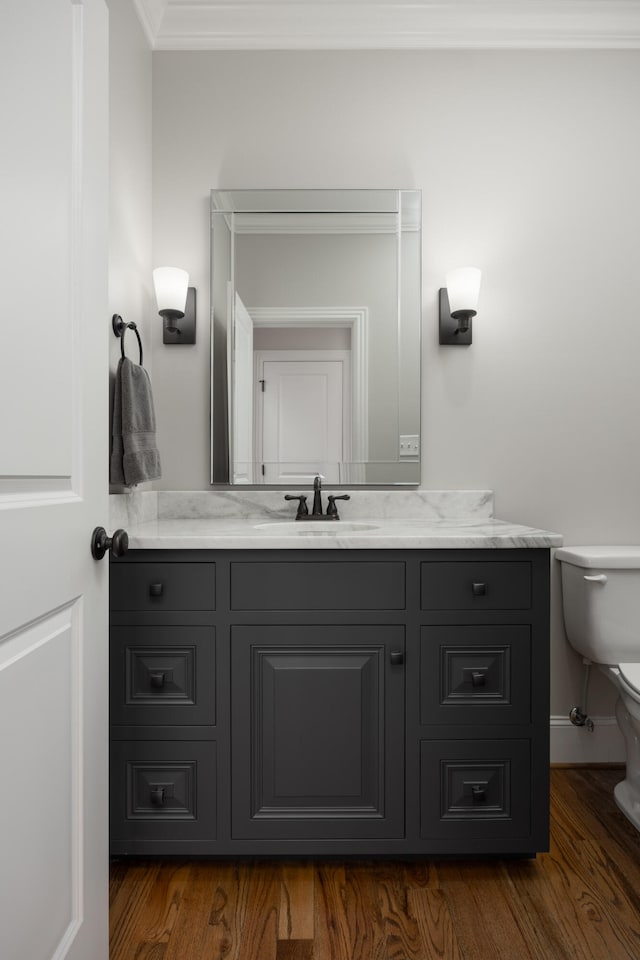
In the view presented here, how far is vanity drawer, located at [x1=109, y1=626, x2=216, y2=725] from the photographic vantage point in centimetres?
147

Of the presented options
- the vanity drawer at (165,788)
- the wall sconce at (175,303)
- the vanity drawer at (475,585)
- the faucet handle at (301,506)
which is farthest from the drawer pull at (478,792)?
the wall sconce at (175,303)

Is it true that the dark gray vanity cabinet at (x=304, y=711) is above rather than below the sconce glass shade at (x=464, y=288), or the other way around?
below

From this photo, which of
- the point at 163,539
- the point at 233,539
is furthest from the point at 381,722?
the point at 163,539

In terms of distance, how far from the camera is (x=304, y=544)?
145cm

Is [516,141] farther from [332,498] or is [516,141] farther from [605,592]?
[605,592]

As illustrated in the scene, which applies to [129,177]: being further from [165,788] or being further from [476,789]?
[476,789]

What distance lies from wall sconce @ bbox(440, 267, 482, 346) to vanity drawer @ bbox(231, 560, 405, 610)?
3.00 feet

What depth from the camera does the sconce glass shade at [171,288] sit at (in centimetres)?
192

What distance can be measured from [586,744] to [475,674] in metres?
0.89

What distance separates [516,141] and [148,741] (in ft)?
7.22

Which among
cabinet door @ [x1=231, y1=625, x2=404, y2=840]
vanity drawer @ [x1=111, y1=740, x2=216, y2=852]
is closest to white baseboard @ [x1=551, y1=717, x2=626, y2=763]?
cabinet door @ [x1=231, y1=625, x2=404, y2=840]

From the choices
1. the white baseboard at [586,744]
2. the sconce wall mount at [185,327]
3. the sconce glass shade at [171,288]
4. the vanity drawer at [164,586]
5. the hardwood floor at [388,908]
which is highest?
the sconce glass shade at [171,288]

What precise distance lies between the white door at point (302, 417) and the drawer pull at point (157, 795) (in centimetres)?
97

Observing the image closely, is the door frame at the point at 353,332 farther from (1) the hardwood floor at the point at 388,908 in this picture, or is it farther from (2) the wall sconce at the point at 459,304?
(1) the hardwood floor at the point at 388,908
